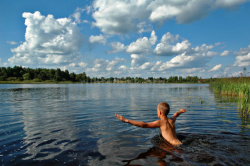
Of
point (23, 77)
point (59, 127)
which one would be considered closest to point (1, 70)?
point (23, 77)

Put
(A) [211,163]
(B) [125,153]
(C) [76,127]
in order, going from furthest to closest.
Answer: (C) [76,127] < (B) [125,153] < (A) [211,163]

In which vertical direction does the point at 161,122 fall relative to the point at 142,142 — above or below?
above

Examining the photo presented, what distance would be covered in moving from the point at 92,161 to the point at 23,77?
204 m

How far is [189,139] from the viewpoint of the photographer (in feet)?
24.0

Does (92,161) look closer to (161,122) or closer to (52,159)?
(52,159)

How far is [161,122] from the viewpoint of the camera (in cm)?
614

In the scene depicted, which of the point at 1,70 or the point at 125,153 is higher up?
the point at 1,70

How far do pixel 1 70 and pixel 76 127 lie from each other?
204 meters

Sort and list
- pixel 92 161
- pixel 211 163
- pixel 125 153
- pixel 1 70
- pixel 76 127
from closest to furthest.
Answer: pixel 211 163 → pixel 92 161 → pixel 125 153 → pixel 76 127 → pixel 1 70

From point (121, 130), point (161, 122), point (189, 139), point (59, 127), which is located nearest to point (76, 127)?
point (59, 127)

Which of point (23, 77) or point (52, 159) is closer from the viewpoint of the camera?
point (52, 159)

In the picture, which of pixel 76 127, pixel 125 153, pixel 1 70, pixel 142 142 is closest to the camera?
pixel 125 153

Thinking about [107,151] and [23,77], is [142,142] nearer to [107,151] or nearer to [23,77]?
[107,151]

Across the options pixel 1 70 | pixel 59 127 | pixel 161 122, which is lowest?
pixel 59 127
